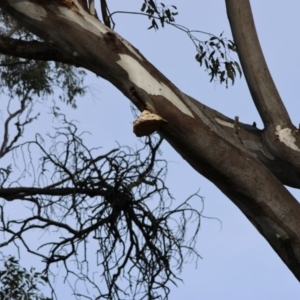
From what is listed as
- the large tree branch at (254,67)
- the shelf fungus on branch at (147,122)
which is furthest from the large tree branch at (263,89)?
the shelf fungus on branch at (147,122)

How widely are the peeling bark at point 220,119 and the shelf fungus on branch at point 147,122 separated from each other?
0.04m

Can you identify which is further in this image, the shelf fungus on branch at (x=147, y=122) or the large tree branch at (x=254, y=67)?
the large tree branch at (x=254, y=67)

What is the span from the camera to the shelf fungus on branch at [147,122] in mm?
2959

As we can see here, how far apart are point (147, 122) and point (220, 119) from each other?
759 millimetres

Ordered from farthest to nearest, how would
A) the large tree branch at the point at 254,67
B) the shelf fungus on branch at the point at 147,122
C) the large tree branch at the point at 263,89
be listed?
1. the large tree branch at the point at 254,67
2. the large tree branch at the point at 263,89
3. the shelf fungus on branch at the point at 147,122

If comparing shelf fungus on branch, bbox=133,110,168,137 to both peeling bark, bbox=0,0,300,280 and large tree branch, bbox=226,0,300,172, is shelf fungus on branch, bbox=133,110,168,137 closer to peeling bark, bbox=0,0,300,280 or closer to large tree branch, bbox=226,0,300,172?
peeling bark, bbox=0,0,300,280

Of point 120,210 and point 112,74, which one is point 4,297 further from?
point 112,74

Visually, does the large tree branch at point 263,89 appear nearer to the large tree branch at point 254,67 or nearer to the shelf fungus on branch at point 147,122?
the large tree branch at point 254,67

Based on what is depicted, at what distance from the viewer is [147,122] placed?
2.96 m

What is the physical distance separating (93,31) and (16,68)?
5.01 m

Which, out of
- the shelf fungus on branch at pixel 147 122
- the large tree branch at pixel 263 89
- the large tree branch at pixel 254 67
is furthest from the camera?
the large tree branch at pixel 254 67

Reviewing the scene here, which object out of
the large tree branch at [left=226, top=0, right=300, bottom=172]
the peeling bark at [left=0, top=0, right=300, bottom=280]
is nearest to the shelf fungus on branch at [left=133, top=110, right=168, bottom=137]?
the peeling bark at [left=0, top=0, right=300, bottom=280]

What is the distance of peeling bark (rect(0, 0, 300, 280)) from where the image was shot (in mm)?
3004

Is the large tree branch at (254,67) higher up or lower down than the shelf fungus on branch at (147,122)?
higher up
